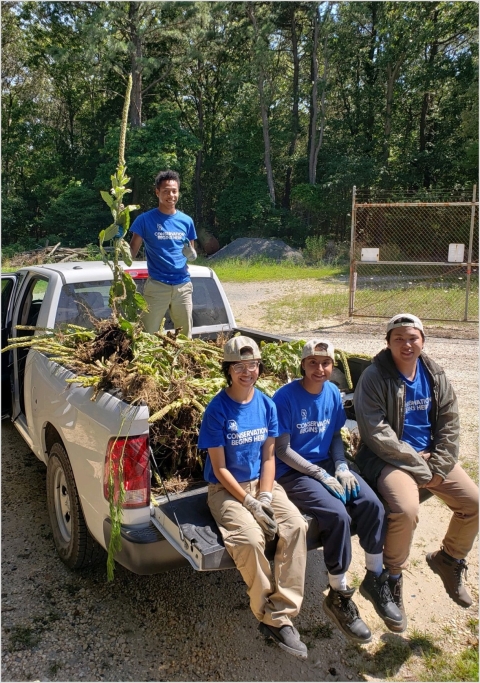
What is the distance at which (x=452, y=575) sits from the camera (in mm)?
3398

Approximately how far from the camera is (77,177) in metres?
34.5

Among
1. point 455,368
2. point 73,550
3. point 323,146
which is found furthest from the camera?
point 323,146

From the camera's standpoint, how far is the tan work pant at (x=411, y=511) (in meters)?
3.10

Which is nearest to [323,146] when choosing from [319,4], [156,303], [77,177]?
[319,4]

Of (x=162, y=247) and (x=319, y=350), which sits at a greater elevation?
(x=162, y=247)

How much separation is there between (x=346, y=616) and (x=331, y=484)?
2.14 ft

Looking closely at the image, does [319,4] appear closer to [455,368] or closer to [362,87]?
[362,87]

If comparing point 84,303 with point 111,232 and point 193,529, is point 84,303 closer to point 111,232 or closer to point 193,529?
point 111,232

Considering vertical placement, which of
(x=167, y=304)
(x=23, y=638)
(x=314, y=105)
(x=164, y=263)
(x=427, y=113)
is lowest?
(x=23, y=638)

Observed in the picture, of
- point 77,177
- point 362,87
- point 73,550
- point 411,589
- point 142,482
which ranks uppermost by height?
point 362,87

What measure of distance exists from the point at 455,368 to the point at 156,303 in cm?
542

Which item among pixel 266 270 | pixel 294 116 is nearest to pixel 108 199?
pixel 266 270

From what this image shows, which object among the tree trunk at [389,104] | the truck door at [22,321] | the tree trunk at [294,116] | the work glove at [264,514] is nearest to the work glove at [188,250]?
the truck door at [22,321]

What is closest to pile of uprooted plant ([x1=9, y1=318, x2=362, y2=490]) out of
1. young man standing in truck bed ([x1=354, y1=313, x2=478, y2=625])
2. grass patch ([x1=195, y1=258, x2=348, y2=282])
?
young man standing in truck bed ([x1=354, y1=313, x2=478, y2=625])
